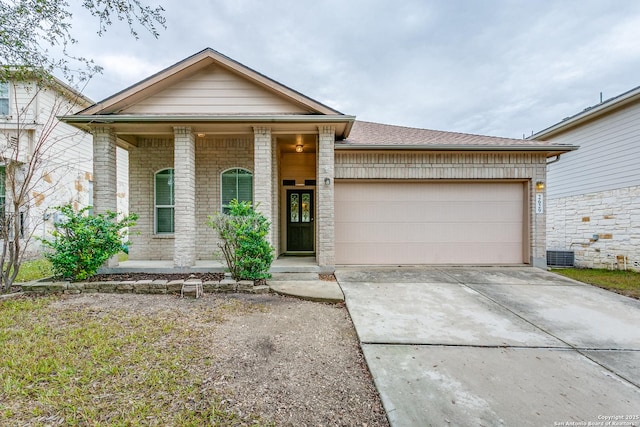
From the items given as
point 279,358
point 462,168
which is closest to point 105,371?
point 279,358

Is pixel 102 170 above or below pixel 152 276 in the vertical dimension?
above

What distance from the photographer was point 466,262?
736 cm

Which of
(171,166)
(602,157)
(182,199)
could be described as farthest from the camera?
(602,157)

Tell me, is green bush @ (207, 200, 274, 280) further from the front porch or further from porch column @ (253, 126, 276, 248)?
the front porch

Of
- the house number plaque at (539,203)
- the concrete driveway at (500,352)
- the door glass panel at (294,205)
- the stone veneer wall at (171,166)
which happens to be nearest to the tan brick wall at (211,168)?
the stone veneer wall at (171,166)

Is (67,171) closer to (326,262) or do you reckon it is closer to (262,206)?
(262,206)

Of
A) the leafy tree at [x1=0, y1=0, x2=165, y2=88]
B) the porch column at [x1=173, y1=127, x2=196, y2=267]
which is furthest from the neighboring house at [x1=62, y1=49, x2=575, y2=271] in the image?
the leafy tree at [x1=0, y1=0, x2=165, y2=88]

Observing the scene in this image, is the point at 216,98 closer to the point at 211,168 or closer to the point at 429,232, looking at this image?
the point at 211,168

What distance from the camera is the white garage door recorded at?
7.32 meters

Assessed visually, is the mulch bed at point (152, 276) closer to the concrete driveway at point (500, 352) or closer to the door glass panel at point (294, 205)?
the concrete driveway at point (500, 352)

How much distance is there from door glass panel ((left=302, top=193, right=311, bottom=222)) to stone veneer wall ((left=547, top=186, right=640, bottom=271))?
8789 mm

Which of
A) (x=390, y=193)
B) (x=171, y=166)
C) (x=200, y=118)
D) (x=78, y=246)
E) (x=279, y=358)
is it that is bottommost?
(x=279, y=358)

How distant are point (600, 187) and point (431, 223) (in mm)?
5630

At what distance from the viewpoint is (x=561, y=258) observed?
8719 millimetres
